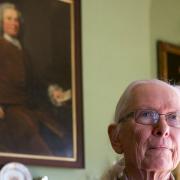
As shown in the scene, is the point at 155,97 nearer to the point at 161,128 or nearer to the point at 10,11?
the point at 161,128

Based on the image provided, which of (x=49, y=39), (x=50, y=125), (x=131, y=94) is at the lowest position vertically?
(x=50, y=125)

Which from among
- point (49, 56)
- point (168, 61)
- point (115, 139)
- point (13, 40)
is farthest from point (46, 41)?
point (115, 139)

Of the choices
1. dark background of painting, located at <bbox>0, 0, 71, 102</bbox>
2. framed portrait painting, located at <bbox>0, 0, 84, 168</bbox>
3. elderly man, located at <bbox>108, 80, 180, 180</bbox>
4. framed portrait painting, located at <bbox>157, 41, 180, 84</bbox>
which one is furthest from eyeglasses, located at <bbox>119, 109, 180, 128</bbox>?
framed portrait painting, located at <bbox>157, 41, 180, 84</bbox>

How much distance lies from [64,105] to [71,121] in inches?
4.1

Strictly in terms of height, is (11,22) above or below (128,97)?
above

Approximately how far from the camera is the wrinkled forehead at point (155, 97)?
63.2 inches

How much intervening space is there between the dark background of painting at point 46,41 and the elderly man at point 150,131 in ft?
5.11

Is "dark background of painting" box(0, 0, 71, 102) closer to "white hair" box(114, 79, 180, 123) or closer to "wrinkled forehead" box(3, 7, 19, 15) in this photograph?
"wrinkled forehead" box(3, 7, 19, 15)

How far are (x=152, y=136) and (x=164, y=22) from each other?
283 centimetres

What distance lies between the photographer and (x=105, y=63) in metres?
3.60

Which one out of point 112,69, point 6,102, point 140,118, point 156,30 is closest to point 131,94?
point 140,118

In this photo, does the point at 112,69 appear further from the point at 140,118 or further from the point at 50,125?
the point at 140,118

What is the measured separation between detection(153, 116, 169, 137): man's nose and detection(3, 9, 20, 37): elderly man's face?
1719mm

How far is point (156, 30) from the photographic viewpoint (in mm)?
4219
